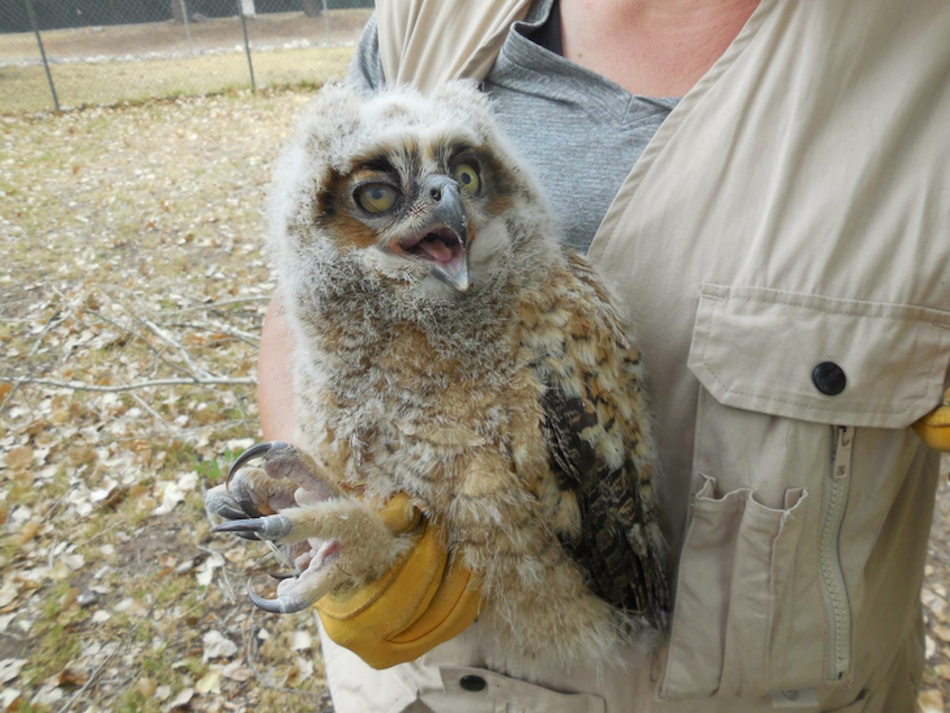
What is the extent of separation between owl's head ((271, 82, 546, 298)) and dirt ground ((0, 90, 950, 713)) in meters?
0.63

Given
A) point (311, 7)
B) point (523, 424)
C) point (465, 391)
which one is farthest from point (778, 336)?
point (311, 7)

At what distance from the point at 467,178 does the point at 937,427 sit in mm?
1091

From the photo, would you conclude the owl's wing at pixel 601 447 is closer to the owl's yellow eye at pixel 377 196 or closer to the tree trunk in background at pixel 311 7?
the owl's yellow eye at pixel 377 196

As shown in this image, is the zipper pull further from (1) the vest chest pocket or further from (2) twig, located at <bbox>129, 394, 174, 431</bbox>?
(2) twig, located at <bbox>129, 394, 174, 431</bbox>

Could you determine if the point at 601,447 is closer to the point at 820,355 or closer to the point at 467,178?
the point at 820,355

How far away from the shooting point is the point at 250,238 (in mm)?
6836

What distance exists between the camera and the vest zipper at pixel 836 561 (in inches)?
47.7

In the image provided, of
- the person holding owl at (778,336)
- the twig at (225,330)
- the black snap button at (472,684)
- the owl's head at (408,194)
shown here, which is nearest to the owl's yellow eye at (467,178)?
the owl's head at (408,194)

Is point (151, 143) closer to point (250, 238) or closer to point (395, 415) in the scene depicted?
point (250, 238)

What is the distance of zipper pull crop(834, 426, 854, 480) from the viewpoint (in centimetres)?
121

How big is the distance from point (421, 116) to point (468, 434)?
2.54 ft

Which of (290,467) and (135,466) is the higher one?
(290,467)

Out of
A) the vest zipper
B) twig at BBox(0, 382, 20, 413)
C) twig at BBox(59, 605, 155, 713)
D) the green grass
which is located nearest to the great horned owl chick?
the vest zipper

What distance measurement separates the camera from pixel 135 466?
13.7ft
